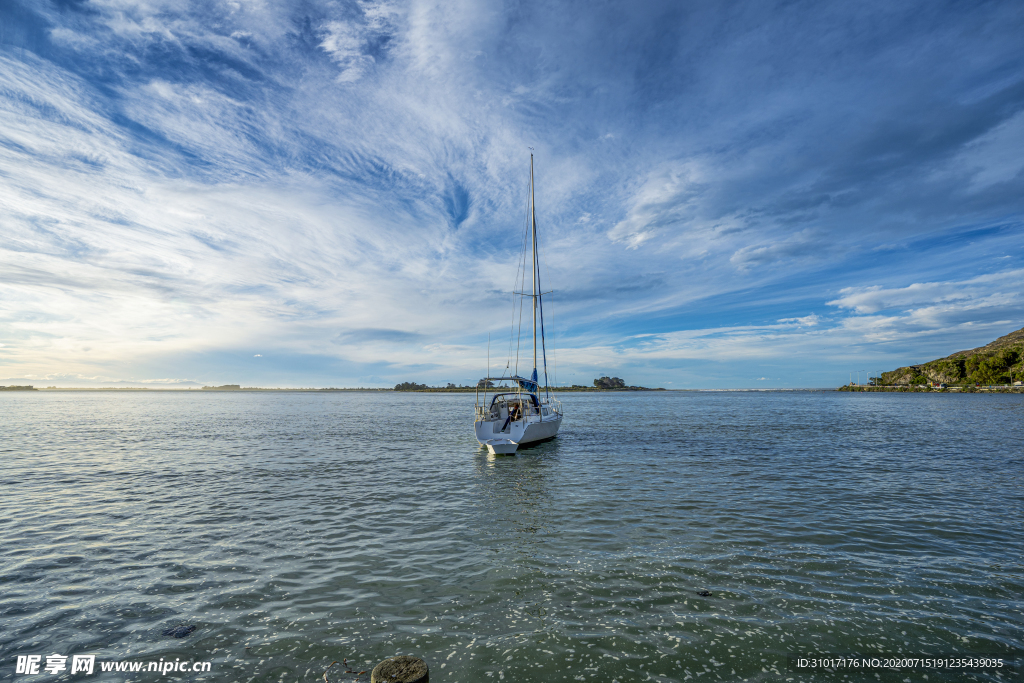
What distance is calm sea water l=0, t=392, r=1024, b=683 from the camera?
23.6ft

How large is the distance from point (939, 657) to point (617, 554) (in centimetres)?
616

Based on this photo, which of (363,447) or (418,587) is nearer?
(418,587)

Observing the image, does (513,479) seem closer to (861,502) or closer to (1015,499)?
(861,502)

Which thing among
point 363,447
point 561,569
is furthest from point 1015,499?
point 363,447

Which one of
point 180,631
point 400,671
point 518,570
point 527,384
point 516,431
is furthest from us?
point 527,384

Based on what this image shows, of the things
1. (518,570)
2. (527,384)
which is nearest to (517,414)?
(527,384)

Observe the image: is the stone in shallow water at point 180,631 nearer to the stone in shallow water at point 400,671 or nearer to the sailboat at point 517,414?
the stone in shallow water at point 400,671

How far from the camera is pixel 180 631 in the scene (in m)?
7.75

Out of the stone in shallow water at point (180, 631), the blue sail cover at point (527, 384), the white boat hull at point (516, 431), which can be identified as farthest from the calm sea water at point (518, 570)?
the blue sail cover at point (527, 384)

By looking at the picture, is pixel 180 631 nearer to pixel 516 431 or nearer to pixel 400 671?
pixel 400 671

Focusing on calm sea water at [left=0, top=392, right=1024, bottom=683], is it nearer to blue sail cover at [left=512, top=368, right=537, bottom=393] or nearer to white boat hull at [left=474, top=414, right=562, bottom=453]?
white boat hull at [left=474, top=414, right=562, bottom=453]

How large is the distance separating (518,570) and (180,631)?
6840 mm

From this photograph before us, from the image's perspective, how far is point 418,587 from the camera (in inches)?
374

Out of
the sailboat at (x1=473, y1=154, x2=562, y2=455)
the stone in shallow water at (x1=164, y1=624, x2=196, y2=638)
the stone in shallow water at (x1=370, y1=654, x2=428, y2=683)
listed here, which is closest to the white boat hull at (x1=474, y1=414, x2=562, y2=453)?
the sailboat at (x1=473, y1=154, x2=562, y2=455)
